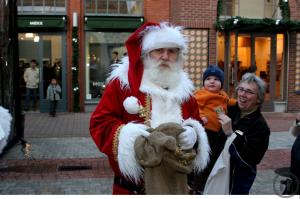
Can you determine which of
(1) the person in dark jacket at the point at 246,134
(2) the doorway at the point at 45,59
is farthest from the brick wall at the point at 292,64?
(1) the person in dark jacket at the point at 246,134

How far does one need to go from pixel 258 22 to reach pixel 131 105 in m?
13.3

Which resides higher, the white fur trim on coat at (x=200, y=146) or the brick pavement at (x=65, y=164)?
the white fur trim on coat at (x=200, y=146)

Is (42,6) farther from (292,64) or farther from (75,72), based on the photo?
(292,64)

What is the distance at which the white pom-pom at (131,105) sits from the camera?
9.67ft

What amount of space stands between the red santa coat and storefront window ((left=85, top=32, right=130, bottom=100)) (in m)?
13.1

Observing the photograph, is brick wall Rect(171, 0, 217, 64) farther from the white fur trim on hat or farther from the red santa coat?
the red santa coat

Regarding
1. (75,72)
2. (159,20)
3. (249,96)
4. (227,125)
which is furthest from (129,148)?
(159,20)

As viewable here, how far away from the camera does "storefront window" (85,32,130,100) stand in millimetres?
16078

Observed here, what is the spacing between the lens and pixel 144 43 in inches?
123

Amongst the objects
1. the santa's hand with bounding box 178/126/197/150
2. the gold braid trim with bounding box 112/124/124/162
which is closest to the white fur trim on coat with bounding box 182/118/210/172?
the santa's hand with bounding box 178/126/197/150

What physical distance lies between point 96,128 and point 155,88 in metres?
0.46

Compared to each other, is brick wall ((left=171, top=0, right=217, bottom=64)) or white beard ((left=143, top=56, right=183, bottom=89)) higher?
brick wall ((left=171, top=0, right=217, bottom=64))

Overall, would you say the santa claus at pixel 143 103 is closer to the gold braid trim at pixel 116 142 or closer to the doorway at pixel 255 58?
the gold braid trim at pixel 116 142

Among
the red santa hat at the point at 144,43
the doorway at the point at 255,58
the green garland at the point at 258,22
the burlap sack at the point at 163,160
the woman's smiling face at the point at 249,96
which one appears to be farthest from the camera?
the doorway at the point at 255,58
